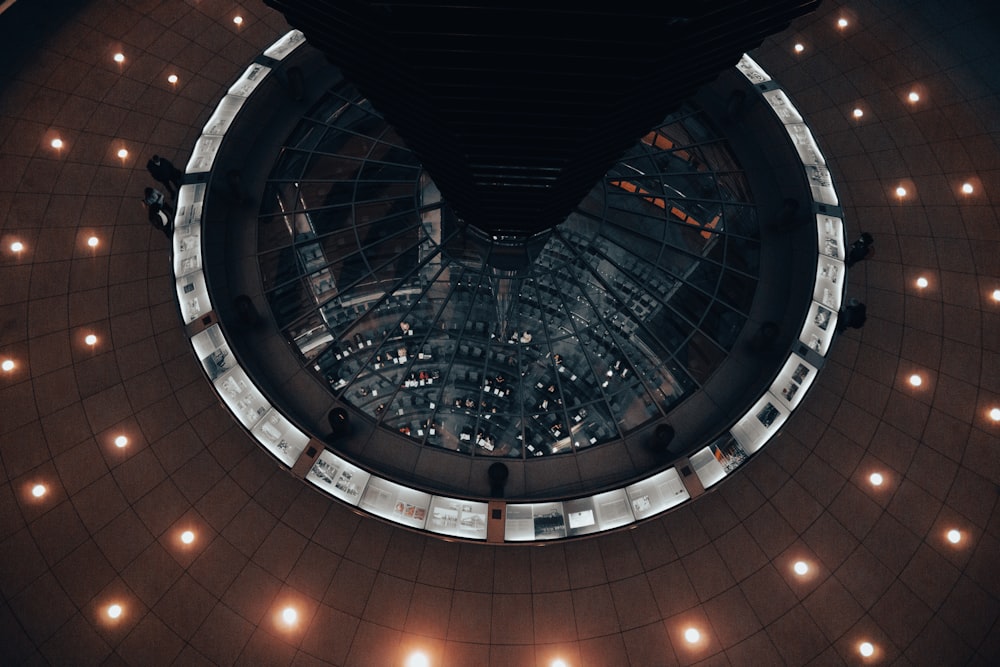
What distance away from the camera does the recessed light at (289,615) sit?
20.5m

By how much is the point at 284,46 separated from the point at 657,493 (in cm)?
3106

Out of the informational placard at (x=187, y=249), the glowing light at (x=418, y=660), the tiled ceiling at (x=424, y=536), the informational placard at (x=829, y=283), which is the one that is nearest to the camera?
the glowing light at (x=418, y=660)

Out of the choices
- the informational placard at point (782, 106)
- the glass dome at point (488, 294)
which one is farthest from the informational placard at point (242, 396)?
the informational placard at point (782, 106)

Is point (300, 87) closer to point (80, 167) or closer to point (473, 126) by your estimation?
point (80, 167)

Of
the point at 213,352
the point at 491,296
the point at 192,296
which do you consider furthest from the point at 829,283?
the point at 192,296

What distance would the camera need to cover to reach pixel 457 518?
73.1ft

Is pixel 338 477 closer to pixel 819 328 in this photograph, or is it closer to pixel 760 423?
pixel 760 423

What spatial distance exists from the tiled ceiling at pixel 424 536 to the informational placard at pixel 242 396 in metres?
0.83

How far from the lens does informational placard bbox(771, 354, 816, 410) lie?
2430 cm

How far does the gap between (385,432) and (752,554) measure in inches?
652

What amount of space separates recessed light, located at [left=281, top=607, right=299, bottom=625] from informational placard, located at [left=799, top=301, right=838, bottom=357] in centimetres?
2482

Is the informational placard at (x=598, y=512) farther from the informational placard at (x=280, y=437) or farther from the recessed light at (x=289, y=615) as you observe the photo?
the informational placard at (x=280, y=437)

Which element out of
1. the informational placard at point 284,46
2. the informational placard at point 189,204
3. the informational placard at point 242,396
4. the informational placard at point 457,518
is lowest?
the informational placard at point 457,518

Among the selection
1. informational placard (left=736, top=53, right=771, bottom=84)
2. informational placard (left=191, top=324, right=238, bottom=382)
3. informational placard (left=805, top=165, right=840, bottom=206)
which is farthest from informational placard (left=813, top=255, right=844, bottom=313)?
informational placard (left=191, top=324, right=238, bottom=382)
